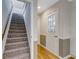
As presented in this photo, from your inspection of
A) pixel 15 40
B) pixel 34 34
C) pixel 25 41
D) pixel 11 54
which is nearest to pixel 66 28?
pixel 34 34

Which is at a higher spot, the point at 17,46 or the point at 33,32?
the point at 33,32

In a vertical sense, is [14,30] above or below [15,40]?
above

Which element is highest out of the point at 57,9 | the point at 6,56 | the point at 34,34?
the point at 57,9

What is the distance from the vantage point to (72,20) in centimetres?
350

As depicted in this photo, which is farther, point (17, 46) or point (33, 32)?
point (17, 46)

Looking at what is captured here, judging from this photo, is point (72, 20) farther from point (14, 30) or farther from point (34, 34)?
point (14, 30)

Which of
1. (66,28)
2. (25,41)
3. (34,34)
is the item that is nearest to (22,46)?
(25,41)

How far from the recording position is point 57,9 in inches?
153

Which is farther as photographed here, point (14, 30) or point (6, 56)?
point (14, 30)

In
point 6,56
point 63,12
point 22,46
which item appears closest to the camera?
point 6,56

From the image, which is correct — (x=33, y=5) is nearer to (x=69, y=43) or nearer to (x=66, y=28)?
(x=66, y=28)

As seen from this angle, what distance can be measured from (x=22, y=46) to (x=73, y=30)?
2.22 m

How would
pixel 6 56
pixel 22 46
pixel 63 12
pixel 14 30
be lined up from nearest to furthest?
pixel 6 56
pixel 22 46
pixel 63 12
pixel 14 30

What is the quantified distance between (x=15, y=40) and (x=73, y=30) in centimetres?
245
